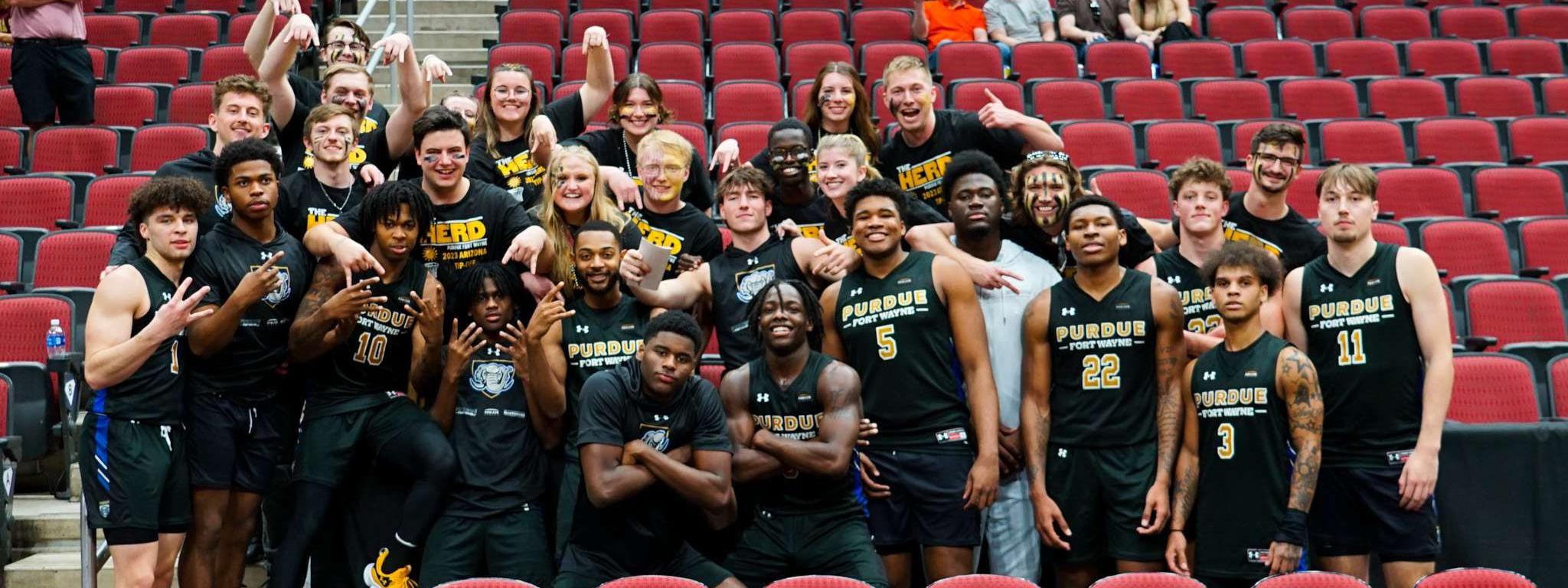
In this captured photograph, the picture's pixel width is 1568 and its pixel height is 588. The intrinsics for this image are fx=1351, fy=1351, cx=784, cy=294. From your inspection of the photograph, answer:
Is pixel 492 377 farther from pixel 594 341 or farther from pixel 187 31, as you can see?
pixel 187 31

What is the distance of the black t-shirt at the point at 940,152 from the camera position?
5.17 metres

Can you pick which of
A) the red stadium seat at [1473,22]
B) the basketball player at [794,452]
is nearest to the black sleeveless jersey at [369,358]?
the basketball player at [794,452]

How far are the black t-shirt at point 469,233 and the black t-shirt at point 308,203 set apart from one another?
0.85ft

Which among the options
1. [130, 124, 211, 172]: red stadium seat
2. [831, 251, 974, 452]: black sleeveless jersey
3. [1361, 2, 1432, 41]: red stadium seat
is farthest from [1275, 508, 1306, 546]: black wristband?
[1361, 2, 1432, 41]: red stadium seat

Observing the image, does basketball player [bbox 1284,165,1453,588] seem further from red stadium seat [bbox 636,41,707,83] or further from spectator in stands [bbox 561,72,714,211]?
red stadium seat [bbox 636,41,707,83]

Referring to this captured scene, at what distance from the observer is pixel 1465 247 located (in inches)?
269

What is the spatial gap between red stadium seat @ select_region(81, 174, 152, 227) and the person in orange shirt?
17.0 ft

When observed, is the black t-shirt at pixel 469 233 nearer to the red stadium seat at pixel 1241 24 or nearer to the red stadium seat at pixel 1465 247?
the red stadium seat at pixel 1465 247

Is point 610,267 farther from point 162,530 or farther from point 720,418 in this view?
point 162,530

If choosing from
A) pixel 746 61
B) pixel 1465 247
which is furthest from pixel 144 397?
pixel 1465 247

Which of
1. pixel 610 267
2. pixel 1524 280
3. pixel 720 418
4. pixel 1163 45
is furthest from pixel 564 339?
pixel 1163 45

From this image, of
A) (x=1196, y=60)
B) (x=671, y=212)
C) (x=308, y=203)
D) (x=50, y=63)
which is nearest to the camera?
(x=308, y=203)

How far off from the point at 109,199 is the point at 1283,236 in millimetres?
5625

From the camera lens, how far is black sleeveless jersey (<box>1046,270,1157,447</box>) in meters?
4.16
